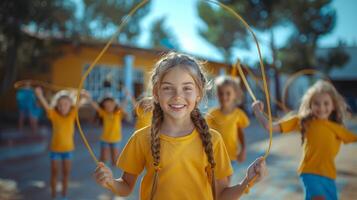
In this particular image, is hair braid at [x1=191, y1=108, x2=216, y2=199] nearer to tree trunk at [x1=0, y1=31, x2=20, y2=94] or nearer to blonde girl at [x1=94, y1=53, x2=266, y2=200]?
blonde girl at [x1=94, y1=53, x2=266, y2=200]

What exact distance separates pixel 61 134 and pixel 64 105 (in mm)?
395

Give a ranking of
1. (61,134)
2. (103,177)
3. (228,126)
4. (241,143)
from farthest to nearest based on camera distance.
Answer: (61,134), (241,143), (228,126), (103,177)

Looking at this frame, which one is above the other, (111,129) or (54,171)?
(111,129)

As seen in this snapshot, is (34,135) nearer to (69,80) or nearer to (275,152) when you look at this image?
(69,80)

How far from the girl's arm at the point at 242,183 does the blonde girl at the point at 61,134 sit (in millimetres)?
3050

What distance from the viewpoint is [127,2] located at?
2617 centimetres

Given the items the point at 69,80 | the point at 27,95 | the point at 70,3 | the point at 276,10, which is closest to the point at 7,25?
the point at 27,95

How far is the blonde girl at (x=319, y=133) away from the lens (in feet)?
9.57

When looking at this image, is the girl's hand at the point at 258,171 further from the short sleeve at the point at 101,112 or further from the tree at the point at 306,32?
the tree at the point at 306,32

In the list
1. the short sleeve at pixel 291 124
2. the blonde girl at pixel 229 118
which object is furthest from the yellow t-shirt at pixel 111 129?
the short sleeve at pixel 291 124

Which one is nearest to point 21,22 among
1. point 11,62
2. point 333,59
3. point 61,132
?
point 11,62

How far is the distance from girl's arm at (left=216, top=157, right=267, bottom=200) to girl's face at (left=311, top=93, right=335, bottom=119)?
1.70 metres

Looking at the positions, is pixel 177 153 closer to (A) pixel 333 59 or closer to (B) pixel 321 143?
(B) pixel 321 143

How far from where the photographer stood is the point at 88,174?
237 inches
